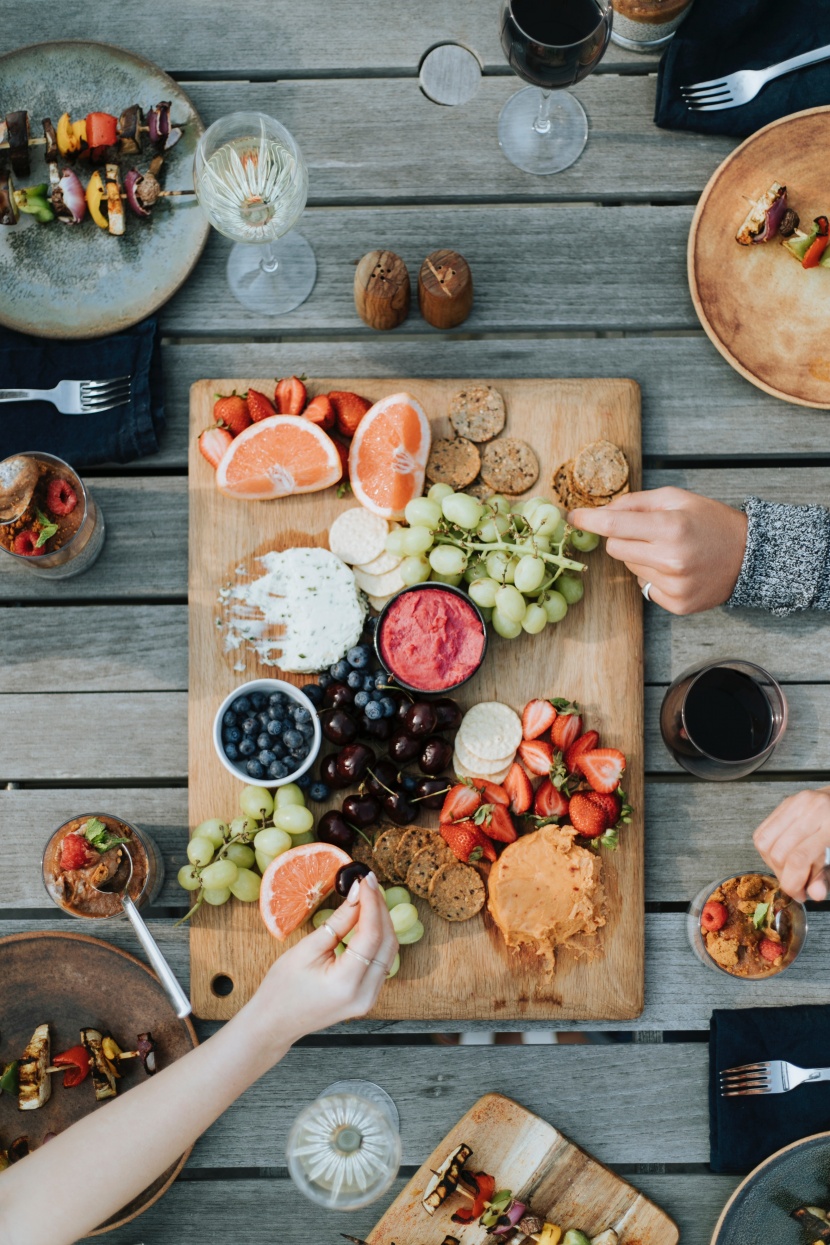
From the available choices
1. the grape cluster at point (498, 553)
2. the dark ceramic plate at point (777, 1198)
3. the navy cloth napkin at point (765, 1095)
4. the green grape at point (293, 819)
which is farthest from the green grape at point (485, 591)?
the dark ceramic plate at point (777, 1198)

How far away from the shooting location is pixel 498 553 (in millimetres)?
1631

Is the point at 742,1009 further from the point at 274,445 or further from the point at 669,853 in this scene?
the point at 274,445

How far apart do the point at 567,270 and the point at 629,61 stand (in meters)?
0.44

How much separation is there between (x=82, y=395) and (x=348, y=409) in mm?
519

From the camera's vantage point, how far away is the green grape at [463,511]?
163 cm

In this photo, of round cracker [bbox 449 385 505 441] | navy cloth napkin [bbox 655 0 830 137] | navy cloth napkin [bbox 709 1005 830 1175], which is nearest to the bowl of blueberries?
round cracker [bbox 449 385 505 441]

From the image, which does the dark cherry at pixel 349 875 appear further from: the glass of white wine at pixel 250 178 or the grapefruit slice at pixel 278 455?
the glass of white wine at pixel 250 178

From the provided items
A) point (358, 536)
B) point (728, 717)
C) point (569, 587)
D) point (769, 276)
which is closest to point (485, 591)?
point (569, 587)

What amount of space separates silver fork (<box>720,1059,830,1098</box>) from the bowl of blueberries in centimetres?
97

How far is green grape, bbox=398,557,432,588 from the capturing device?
1.66m

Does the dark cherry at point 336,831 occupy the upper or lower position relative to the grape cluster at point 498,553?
lower

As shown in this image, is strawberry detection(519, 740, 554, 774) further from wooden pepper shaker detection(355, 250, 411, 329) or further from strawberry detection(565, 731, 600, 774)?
wooden pepper shaker detection(355, 250, 411, 329)

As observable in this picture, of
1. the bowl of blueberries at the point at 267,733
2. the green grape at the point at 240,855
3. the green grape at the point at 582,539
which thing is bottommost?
the green grape at the point at 240,855

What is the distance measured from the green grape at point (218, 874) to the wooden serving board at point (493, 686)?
0.29ft
